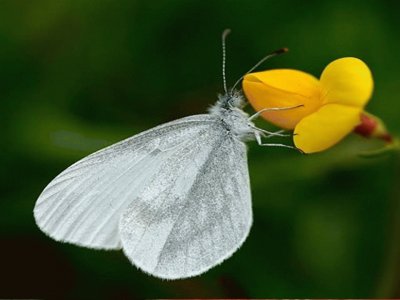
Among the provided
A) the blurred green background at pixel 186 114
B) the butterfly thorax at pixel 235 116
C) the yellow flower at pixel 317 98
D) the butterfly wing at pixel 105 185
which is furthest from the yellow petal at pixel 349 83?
the blurred green background at pixel 186 114

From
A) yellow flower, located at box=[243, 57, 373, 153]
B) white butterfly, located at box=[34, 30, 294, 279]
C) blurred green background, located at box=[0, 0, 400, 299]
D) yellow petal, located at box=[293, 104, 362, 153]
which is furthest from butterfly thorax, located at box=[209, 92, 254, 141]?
blurred green background, located at box=[0, 0, 400, 299]

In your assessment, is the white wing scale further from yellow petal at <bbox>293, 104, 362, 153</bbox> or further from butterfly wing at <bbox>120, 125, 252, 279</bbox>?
yellow petal at <bbox>293, 104, 362, 153</bbox>

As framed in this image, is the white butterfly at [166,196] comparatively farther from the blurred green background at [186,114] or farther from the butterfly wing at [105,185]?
the blurred green background at [186,114]

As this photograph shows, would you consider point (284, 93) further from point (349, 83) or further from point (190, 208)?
point (190, 208)

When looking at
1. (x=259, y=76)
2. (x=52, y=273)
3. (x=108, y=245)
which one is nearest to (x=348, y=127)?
(x=259, y=76)

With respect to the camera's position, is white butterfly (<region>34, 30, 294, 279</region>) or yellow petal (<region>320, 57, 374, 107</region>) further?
white butterfly (<region>34, 30, 294, 279</region>)

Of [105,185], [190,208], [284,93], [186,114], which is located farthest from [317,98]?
[186,114]
